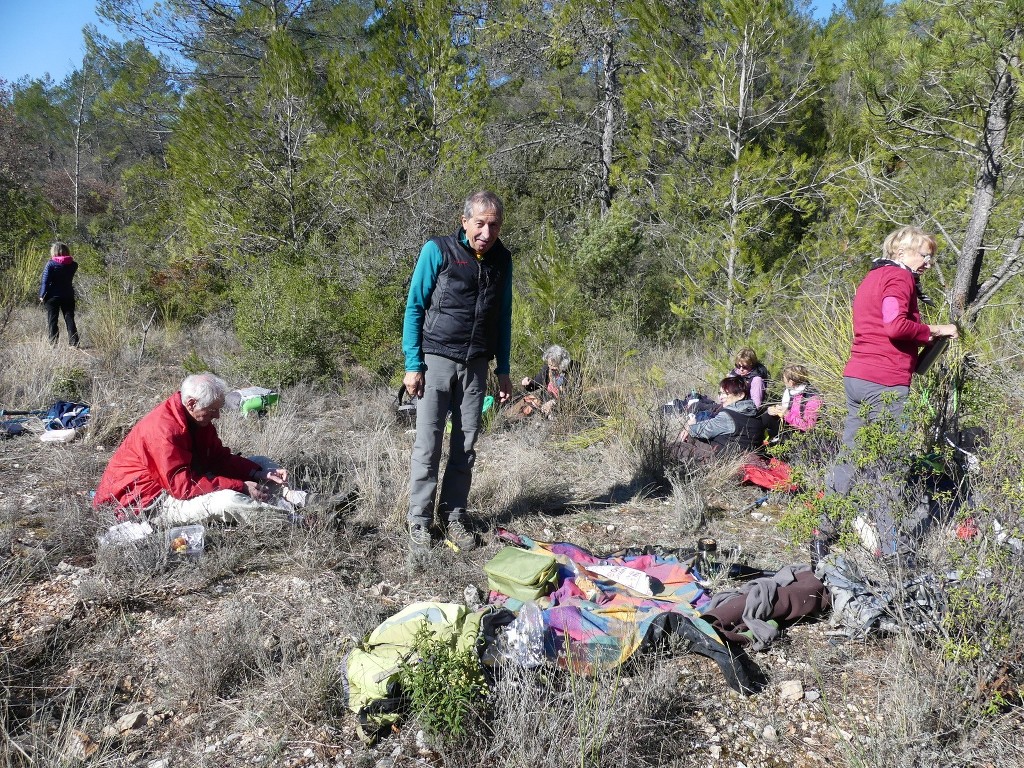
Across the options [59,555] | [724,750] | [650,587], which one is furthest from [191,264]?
[724,750]

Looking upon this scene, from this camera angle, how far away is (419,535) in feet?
10.5

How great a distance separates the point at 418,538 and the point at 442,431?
20.8 inches

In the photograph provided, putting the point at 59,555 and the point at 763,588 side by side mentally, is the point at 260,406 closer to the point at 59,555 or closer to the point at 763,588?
the point at 59,555

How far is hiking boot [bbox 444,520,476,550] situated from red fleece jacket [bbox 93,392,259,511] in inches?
42.2

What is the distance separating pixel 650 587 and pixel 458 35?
9214 millimetres

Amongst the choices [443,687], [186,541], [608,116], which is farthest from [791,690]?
[608,116]

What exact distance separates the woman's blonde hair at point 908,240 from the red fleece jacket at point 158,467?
11.0 ft

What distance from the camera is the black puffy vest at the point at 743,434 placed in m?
4.52

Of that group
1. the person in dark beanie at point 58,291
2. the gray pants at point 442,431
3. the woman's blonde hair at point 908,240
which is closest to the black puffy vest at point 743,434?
the woman's blonde hair at point 908,240

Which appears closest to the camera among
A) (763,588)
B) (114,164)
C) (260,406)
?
(763,588)

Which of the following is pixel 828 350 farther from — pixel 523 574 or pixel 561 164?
pixel 561 164

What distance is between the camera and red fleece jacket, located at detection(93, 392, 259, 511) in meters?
3.20

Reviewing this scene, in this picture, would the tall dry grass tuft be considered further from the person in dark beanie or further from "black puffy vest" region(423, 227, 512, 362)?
the person in dark beanie

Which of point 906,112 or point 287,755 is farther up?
point 906,112
